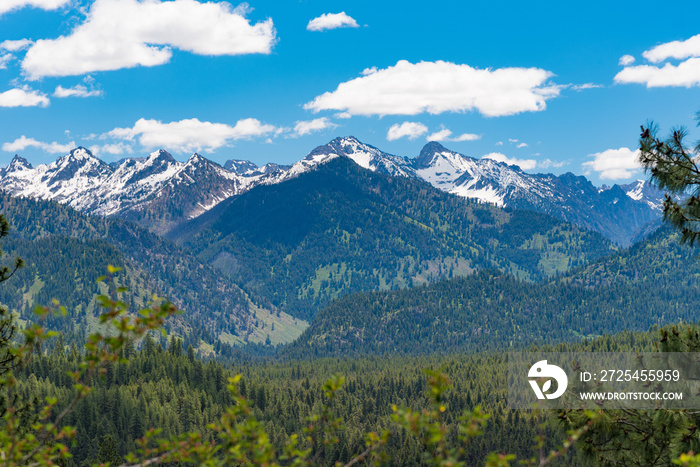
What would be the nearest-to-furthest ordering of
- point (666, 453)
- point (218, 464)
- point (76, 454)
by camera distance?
point (218, 464) → point (666, 453) → point (76, 454)

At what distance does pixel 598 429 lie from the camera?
32.7m

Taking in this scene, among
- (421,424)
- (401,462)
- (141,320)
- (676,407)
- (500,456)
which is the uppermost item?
(141,320)

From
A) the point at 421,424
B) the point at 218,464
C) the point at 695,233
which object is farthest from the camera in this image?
the point at 695,233

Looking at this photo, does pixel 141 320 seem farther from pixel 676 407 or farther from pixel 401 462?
pixel 401 462

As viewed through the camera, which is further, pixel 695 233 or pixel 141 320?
pixel 695 233

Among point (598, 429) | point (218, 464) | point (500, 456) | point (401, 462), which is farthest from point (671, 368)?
point (401, 462)

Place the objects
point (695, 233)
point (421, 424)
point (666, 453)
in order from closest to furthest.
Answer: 1. point (421, 424)
2. point (695, 233)
3. point (666, 453)

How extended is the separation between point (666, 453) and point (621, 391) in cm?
364

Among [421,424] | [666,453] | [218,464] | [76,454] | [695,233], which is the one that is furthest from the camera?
[76,454]

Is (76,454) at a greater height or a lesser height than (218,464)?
lesser

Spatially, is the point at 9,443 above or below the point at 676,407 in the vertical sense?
above

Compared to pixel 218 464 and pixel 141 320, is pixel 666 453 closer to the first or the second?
pixel 218 464

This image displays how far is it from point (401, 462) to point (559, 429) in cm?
17443

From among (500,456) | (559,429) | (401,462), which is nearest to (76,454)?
(401,462)
